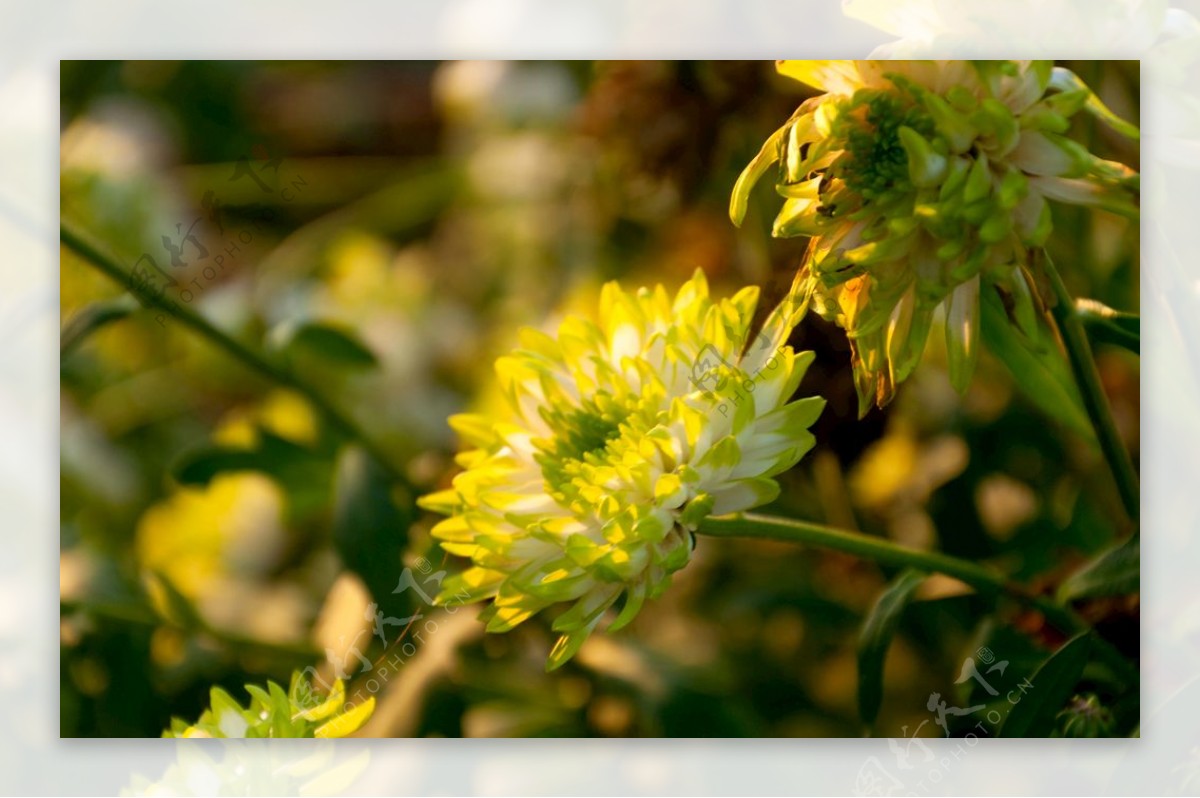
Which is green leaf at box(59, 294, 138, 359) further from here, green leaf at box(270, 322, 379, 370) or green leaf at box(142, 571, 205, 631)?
green leaf at box(142, 571, 205, 631)

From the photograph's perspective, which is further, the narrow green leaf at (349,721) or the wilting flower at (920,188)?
the narrow green leaf at (349,721)

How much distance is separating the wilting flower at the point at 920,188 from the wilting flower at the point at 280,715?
2.25 feet

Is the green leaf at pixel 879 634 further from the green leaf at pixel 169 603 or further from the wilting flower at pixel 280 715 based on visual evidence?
the green leaf at pixel 169 603

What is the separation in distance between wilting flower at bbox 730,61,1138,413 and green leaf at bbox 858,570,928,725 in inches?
8.3

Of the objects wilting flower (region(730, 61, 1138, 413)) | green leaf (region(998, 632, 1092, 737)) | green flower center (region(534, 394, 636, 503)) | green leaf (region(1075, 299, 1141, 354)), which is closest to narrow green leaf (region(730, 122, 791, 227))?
wilting flower (region(730, 61, 1138, 413))

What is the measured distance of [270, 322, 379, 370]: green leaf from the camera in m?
1.40

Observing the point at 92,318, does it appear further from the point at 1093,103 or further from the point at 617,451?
the point at 1093,103

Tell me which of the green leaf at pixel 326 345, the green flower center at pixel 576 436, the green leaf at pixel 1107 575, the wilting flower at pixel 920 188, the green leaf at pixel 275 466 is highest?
the wilting flower at pixel 920 188

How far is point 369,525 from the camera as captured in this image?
1.38 metres

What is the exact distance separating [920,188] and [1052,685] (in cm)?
58

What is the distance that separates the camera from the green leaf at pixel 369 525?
4.52 ft

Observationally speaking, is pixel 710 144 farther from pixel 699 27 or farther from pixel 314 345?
pixel 314 345

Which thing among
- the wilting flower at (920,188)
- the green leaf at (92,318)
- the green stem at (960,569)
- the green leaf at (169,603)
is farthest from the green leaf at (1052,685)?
the green leaf at (92,318)

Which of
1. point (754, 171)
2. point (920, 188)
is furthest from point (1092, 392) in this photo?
point (754, 171)
